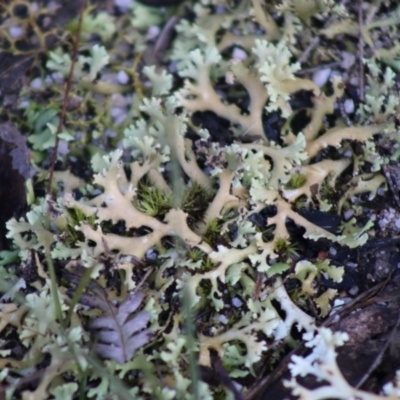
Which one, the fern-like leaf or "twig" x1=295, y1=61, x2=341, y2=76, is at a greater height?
"twig" x1=295, y1=61, x2=341, y2=76

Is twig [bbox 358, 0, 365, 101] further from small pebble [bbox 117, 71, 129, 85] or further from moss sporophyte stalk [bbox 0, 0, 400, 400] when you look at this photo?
small pebble [bbox 117, 71, 129, 85]

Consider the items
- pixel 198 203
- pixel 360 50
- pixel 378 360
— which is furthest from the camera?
pixel 360 50

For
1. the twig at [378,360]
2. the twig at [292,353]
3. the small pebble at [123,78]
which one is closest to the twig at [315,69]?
the small pebble at [123,78]

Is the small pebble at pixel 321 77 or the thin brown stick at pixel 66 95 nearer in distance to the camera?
the thin brown stick at pixel 66 95

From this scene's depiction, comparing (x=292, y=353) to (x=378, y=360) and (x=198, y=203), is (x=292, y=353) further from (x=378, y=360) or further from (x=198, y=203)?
(x=198, y=203)

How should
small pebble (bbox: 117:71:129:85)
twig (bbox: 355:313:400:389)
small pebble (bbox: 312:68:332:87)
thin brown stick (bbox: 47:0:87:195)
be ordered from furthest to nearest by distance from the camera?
small pebble (bbox: 117:71:129:85) < small pebble (bbox: 312:68:332:87) < thin brown stick (bbox: 47:0:87:195) < twig (bbox: 355:313:400:389)

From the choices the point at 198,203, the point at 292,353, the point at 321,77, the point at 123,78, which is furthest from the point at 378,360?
the point at 123,78

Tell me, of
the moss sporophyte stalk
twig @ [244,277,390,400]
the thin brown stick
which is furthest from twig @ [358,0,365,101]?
the thin brown stick

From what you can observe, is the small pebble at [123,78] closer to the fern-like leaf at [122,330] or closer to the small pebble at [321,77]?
the small pebble at [321,77]
